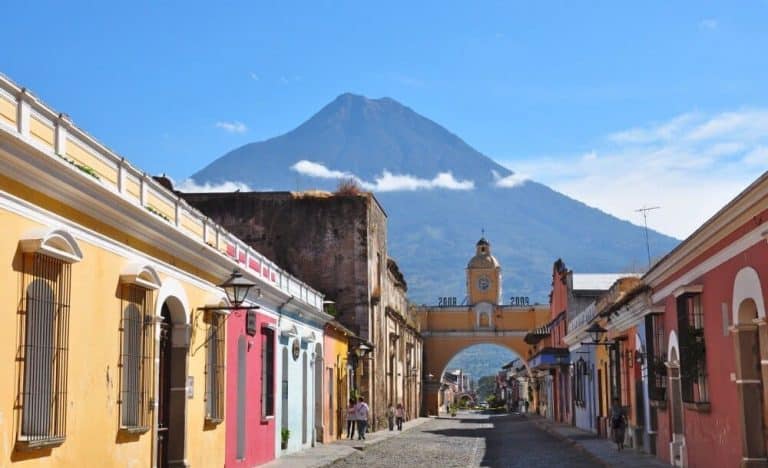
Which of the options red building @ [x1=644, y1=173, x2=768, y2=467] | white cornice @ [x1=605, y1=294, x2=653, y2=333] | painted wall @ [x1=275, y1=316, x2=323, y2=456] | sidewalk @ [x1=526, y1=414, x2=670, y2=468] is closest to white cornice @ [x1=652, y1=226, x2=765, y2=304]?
red building @ [x1=644, y1=173, x2=768, y2=467]

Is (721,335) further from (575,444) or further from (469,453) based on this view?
(575,444)

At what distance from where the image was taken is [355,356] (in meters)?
33.2

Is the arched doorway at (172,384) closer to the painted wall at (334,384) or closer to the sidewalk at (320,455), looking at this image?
the sidewalk at (320,455)

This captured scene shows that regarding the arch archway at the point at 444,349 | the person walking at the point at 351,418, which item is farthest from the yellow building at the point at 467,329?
the person walking at the point at 351,418

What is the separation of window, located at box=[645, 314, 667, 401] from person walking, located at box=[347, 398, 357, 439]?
12184mm

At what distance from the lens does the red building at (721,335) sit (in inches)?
454

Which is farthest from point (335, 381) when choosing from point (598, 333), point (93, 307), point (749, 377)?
point (93, 307)

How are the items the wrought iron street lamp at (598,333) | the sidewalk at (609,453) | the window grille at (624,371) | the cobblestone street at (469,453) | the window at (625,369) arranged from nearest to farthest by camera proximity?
the sidewalk at (609,453), the cobblestone street at (469,453), the window at (625,369), the window grille at (624,371), the wrought iron street lamp at (598,333)

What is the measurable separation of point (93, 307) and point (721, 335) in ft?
25.2

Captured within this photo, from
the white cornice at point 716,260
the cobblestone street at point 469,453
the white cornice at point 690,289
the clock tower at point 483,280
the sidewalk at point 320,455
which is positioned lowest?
the cobblestone street at point 469,453

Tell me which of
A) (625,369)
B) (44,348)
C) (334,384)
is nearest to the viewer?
(44,348)

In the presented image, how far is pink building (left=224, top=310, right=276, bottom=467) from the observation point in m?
16.8

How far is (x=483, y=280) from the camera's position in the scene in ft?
239

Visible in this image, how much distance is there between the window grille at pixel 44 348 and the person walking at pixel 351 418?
68.2 feet
